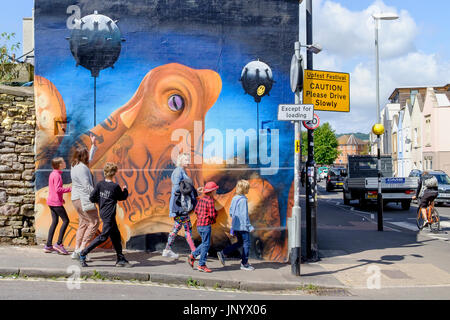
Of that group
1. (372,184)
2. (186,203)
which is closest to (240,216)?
(186,203)

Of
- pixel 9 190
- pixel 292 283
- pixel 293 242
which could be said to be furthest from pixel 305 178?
pixel 9 190

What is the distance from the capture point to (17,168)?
381 inches

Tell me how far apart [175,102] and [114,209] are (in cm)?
265

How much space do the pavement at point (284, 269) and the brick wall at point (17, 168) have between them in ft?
1.64

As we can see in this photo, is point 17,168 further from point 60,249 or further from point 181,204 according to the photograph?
point 181,204

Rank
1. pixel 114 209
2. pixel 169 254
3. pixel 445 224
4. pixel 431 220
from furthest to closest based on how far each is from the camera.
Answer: pixel 445 224, pixel 431 220, pixel 169 254, pixel 114 209

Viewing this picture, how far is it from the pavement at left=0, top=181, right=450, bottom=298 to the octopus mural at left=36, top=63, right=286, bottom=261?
564 mm

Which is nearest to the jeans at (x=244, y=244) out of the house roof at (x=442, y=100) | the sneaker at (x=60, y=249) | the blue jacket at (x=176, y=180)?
the blue jacket at (x=176, y=180)

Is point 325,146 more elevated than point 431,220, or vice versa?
point 325,146

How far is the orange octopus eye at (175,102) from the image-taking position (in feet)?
31.6

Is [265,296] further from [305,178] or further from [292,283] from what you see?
[305,178]

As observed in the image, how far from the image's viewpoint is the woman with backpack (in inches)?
346

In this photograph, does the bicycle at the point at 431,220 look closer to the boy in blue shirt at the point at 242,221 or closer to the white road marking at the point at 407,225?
the white road marking at the point at 407,225

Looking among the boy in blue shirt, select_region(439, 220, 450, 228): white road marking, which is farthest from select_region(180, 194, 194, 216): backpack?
select_region(439, 220, 450, 228): white road marking
